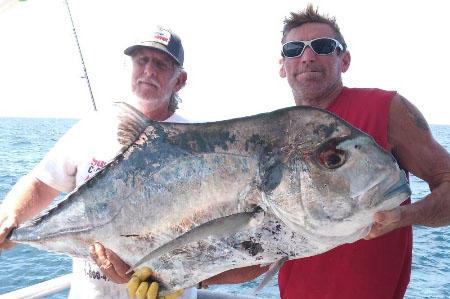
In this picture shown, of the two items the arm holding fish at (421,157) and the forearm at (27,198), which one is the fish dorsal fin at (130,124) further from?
the arm holding fish at (421,157)

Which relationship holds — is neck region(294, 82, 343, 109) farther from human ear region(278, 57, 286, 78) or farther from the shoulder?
the shoulder

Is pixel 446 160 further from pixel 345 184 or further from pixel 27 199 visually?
pixel 27 199

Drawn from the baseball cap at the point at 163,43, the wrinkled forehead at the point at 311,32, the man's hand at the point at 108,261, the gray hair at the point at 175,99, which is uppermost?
the baseball cap at the point at 163,43

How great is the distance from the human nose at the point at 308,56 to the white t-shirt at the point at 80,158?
1.44 meters

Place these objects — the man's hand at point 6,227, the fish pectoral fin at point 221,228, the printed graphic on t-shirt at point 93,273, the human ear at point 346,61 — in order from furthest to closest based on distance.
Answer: the human ear at point 346,61
the printed graphic on t-shirt at point 93,273
the man's hand at point 6,227
the fish pectoral fin at point 221,228

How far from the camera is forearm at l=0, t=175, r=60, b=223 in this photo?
277cm

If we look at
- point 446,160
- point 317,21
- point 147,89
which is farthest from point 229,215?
point 317,21

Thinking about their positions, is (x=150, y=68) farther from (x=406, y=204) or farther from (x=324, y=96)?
(x=406, y=204)

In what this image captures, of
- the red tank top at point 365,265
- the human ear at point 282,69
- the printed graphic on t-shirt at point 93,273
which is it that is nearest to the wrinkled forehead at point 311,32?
the human ear at point 282,69

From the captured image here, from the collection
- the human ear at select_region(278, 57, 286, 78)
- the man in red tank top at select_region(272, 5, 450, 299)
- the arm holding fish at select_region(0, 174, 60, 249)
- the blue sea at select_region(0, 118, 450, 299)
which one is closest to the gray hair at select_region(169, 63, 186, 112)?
the human ear at select_region(278, 57, 286, 78)

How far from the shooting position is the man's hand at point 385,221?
5.24 feet

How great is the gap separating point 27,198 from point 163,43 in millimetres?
1587

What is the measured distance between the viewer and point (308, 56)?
9.16 feet

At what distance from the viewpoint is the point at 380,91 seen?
2.62 metres
